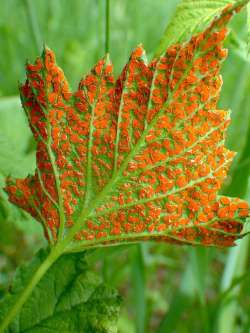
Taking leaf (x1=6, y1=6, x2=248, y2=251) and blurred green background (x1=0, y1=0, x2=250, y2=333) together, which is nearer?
leaf (x1=6, y1=6, x2=248, y2=251)

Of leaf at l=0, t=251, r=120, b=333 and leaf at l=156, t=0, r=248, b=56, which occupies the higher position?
leaf at l=156, t=0, r=248, b=56

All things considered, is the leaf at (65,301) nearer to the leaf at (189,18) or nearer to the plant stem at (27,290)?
the plant stem at (27,290)

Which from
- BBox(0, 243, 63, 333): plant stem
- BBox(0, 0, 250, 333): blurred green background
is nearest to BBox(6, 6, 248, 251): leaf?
BBox(0, 243, 63, 333): plant stem

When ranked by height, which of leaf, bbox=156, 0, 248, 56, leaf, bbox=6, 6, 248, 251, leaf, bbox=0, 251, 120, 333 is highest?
leaf, bbox=156, 0, 248, 56

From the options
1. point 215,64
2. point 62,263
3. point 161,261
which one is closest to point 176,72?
point 215,64

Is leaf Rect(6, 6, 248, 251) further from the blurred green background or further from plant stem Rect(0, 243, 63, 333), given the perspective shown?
the blurred green background

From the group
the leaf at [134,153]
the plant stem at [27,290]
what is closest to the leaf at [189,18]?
the leaf at [134,153]

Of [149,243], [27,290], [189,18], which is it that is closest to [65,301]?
[27,290]
